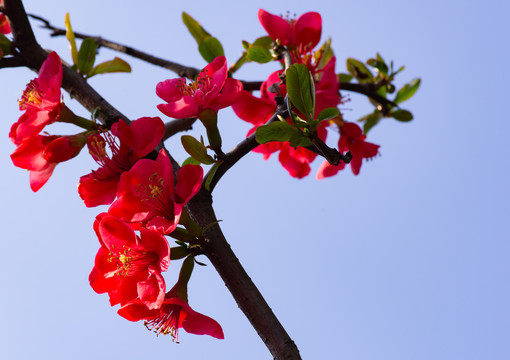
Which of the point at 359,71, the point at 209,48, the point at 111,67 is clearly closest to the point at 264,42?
the point at 209,48

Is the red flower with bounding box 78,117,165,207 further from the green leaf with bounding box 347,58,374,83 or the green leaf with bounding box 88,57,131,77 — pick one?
the green leaf with bounding box 347,58,374,83

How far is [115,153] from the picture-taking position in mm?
944

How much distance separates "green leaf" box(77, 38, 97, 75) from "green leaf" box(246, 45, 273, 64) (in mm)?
382

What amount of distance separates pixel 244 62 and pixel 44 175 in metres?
0.72

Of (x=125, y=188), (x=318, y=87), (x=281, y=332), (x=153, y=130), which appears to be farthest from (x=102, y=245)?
(x=318, y=87)

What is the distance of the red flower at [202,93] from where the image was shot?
94 centimetres

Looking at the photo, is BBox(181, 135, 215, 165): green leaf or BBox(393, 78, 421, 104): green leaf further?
BBox(393, 78, 421, 104): green leaf

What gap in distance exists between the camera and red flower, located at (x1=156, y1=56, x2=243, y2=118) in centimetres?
94

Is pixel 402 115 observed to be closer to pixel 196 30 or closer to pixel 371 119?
pixel 371 119

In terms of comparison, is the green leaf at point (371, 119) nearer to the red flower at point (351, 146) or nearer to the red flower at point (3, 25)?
the red flower at point (351, 146)

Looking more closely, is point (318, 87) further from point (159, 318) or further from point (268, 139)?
point (159, 318)

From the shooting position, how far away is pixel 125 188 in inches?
33.8

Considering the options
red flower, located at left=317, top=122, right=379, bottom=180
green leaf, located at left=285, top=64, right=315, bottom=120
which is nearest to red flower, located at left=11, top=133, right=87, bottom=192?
green leaf, located at left=285, top=64, right=315, bottom=120

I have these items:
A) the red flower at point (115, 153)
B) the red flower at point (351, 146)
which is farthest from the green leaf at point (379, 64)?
the red flower at point (115, 153)
